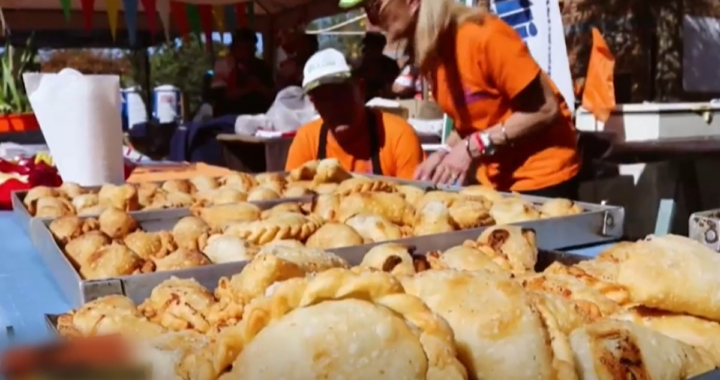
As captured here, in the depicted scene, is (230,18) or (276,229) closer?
(276,229)

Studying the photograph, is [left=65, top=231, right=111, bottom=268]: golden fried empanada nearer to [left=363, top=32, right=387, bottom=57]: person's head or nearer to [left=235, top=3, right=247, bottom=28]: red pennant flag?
[left=363, top=32, right=387, bottom=57]: person's head

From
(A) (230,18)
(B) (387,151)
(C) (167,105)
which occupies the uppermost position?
(A) (230,18)

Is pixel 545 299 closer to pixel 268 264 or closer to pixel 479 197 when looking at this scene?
pixel 268 264

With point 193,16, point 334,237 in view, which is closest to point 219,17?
point 193,16

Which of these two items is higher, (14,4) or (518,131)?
(14,4)

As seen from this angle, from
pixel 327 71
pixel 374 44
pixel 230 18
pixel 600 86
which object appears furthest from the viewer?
pixel 230 18

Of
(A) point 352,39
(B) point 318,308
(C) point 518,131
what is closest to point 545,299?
(B) point 318,308

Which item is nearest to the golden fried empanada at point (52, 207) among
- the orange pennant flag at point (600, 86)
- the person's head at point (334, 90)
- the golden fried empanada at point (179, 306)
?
the golden fried empanada at point (179, 306)

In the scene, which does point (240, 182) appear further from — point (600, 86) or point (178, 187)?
point (600, 86)

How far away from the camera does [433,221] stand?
1698 mm

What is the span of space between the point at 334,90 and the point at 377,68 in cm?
428

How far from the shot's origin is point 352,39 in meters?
15.6

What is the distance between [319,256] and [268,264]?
0.11 metres

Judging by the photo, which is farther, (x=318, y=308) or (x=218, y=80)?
(x=218, y=80)
